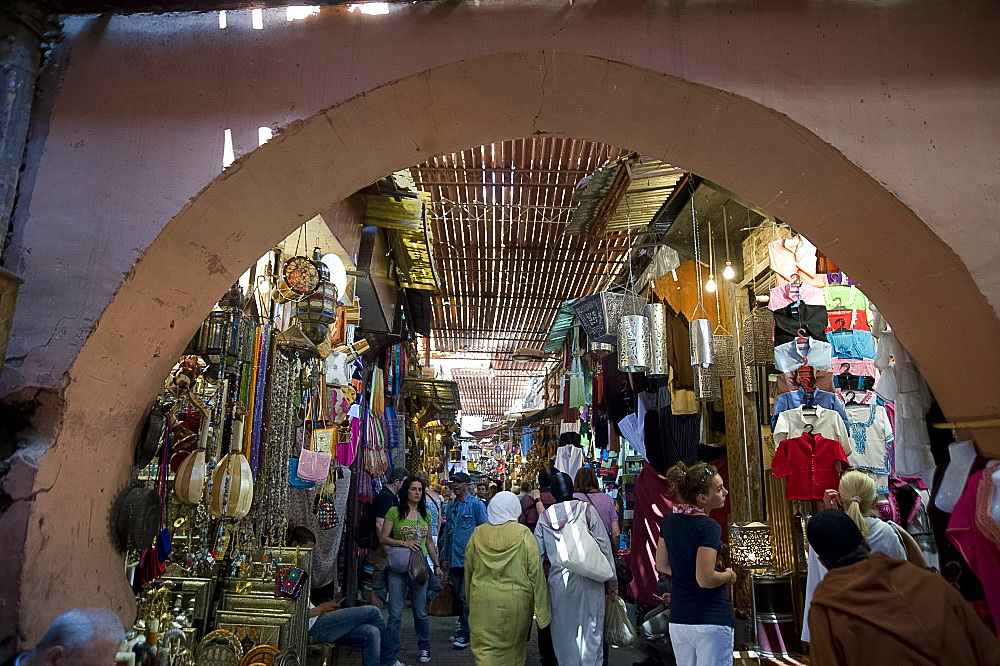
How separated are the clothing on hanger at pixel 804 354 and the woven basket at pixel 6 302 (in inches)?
165

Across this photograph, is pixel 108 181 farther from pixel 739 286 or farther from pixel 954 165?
pixel 739 286

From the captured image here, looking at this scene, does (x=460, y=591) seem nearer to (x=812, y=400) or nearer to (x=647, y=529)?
(x=647, y=529)

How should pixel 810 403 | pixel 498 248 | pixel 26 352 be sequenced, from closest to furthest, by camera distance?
pixel 26 352 → pixel 810 403 → pixel 498 248

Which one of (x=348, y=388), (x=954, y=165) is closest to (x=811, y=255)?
(x=954, y=165)

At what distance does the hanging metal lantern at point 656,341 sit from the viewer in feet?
16.2

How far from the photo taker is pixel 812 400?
4.29 metres

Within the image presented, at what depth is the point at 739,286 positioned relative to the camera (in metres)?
5.71

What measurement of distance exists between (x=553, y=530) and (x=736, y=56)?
346 cm

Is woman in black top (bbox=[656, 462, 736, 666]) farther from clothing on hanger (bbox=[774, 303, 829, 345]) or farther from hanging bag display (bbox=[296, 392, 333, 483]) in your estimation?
hanging bag display (bbox=[296, 392, 333, 483])

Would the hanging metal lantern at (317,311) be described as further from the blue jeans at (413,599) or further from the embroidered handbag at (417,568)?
the blue jeans at (413,599)

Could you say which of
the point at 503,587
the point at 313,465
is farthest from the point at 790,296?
the point at 313,465

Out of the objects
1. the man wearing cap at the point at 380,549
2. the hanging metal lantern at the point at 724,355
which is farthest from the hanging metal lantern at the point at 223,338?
the hanging metal lantern at the point at 724,355

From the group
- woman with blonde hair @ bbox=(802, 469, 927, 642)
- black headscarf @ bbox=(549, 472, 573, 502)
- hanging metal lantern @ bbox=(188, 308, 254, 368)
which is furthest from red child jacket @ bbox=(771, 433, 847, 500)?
hanging metal lantern @ bbox=(188, 308, 254, 368)

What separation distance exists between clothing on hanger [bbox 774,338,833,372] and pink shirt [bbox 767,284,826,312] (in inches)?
10.7
